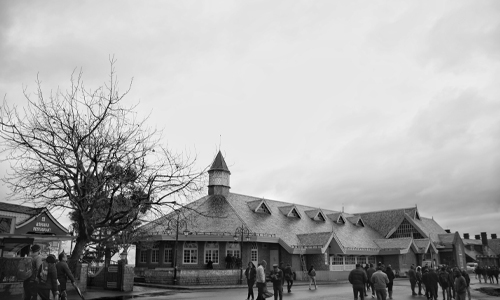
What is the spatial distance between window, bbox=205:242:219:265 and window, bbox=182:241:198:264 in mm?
970

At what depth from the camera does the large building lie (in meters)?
36.5

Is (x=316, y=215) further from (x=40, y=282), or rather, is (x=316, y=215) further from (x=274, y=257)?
(x=40, y=282)

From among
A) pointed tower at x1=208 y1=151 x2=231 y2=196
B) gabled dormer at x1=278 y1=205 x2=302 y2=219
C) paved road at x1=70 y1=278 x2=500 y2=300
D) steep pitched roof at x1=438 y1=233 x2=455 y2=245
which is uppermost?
pointed tower at x1=208 y1=151 x2=231 y2=196

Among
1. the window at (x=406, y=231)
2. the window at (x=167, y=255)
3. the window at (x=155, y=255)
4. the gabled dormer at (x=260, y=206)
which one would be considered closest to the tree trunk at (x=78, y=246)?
the window at (x=167, y=255)

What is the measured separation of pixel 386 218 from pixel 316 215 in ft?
49.8

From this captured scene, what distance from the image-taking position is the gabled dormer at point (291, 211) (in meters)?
47.1

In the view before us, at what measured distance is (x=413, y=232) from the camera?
55719 millimetres

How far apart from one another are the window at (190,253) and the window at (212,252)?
3.18ft

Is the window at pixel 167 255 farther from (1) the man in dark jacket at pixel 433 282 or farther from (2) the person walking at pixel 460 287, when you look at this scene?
(2) the person walking at pixel 460 287

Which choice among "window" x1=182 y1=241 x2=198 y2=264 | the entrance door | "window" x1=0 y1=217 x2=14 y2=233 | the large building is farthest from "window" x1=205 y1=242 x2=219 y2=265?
"window" x1=0 y1=217 x2=14 y2=233

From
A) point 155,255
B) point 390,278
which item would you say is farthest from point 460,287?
point 155,255

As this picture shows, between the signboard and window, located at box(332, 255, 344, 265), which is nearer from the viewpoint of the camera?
the signboard

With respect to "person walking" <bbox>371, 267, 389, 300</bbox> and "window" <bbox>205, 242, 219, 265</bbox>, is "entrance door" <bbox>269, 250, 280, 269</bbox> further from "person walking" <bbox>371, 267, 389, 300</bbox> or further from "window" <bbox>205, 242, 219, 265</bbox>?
"person walking" <bbox>371, 267, 389, 300</bbox>

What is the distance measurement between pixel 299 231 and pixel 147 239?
635 inches
